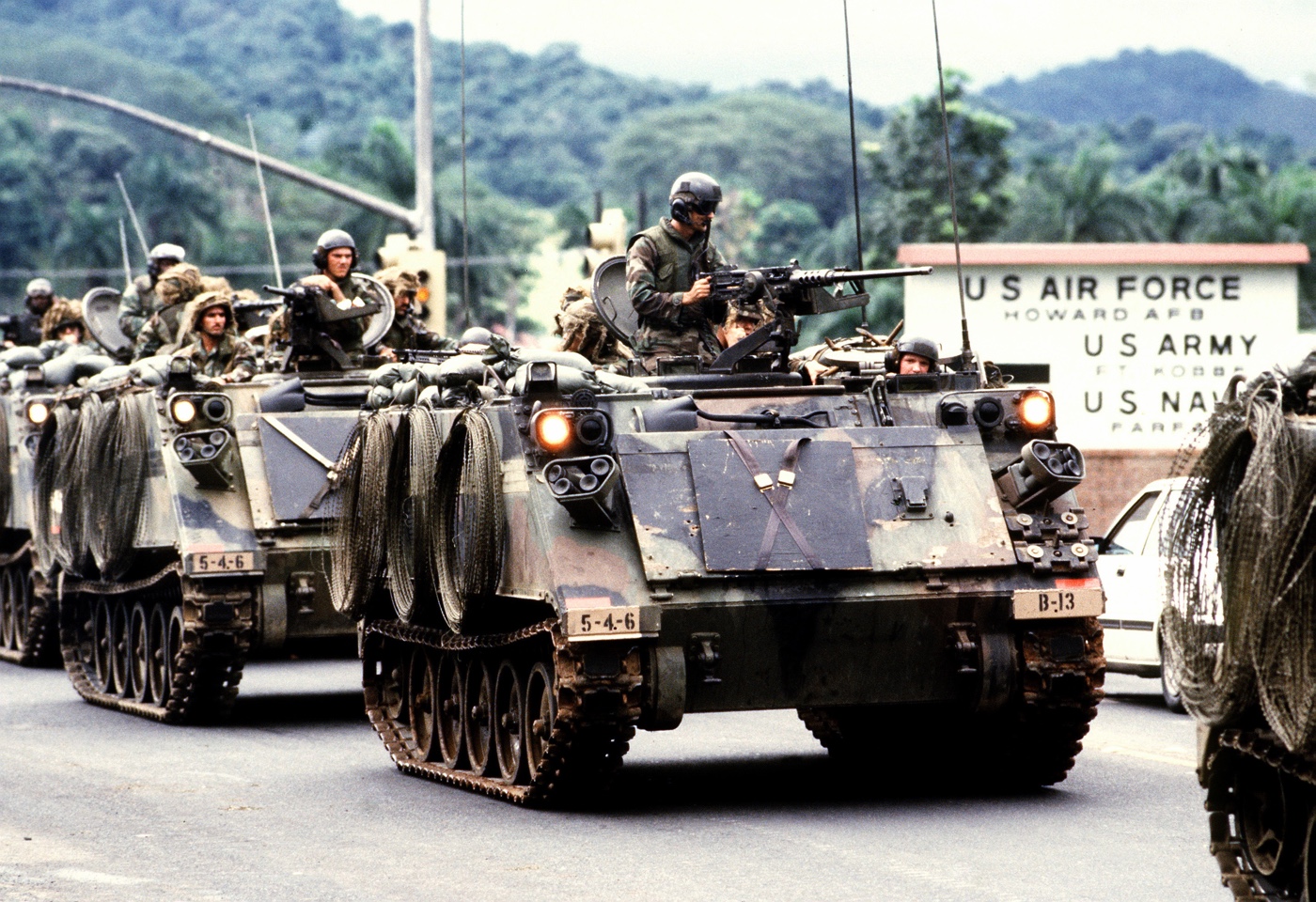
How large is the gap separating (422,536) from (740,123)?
356ft

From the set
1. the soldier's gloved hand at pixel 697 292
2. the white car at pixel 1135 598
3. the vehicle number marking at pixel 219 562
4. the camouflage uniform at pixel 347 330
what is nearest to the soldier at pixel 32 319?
the camouflage uniform at pixel 347 330

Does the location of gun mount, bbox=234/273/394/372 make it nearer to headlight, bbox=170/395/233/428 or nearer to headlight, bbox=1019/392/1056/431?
headlight, bbox=170/395/233/428

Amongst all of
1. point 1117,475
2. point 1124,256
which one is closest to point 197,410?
point 1117,475

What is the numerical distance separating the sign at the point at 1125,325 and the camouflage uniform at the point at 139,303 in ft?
25.7

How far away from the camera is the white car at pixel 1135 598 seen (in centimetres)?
1572

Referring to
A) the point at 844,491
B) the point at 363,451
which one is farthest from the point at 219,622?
the point at 844,491

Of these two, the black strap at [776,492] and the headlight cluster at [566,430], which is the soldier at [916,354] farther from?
the headlight cluster at [566,430]

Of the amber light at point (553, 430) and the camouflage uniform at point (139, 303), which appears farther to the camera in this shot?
the camouflage uniform at point (139, 303)

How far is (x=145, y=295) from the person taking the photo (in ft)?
68.0

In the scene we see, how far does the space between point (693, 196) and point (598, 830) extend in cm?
352

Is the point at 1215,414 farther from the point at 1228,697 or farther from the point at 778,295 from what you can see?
the point at 778,295

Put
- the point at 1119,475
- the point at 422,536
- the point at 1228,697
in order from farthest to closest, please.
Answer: the point at 1119,475
the point at 422,536
the point at 1228,697

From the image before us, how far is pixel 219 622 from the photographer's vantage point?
14.5 metres

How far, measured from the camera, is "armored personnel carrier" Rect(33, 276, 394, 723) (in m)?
14.6
